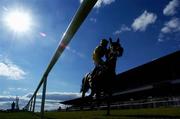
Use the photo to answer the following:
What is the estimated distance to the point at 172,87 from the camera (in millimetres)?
30531

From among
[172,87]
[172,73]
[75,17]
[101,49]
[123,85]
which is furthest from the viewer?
[123,85]

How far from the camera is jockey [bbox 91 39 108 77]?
30.3ft

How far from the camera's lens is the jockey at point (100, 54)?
9.24 meters

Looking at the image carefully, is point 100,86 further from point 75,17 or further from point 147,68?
point 147,68

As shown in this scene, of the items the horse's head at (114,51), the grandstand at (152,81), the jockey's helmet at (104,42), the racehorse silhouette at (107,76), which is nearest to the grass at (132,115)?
the racehorse silhouette at (107,76)

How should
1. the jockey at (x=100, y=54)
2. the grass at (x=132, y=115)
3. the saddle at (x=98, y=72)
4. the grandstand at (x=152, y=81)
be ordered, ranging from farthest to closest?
the grandstand at (x=152, y=81) → the saddle at (x=98, y=72) → the jockey at (x=100, y=54) → the grass at (x=132, y=115)

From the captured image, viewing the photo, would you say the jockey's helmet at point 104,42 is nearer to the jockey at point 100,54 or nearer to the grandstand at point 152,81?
the jockey at point 100,54

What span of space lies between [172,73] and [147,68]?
372 cm

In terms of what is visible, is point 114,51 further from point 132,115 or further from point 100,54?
point 132,115

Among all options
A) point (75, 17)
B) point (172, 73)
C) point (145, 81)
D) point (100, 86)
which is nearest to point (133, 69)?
point (145, 81)

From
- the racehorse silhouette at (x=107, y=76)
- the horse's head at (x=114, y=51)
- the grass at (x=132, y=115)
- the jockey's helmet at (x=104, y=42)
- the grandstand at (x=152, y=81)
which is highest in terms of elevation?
the grandstand at (x=152, y=81)

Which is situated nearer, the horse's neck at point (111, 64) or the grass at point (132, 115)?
the grass at point (132, 115)

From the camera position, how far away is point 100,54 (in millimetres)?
9242

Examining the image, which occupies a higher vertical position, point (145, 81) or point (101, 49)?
point (145, 81)
